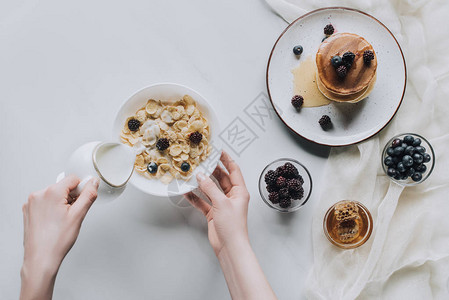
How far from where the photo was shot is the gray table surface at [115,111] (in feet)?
5.16

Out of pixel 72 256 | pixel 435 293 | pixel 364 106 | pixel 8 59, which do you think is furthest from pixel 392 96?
pixel 8 59

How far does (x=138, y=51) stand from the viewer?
1604 mm

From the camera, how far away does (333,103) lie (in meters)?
1.56

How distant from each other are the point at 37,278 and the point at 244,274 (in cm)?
61

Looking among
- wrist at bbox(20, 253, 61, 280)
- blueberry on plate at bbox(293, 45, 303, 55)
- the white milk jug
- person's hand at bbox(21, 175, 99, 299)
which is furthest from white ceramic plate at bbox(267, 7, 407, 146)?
wrist at bbox(20, 253, 61, 280)

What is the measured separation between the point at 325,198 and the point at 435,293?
53 cm

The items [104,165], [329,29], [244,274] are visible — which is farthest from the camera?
[329,29]

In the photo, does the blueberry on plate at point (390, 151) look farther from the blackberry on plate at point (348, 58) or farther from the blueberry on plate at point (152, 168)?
the blueberry on plate at point (152, 168)

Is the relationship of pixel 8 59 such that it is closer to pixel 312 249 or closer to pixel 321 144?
pixel 321 144

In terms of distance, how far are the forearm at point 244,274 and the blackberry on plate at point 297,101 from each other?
540 mm

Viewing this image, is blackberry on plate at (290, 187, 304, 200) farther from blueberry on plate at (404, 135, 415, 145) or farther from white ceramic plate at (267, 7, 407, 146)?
blueberry on plate at (404, 135, 415, 145)

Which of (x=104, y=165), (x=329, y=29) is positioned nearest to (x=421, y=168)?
(x=329, y=29)

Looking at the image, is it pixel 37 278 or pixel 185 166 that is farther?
pixel 185 166

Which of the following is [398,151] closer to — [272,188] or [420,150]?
[420,150]
